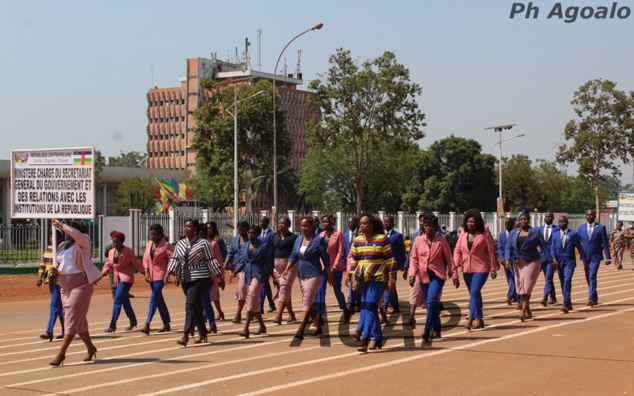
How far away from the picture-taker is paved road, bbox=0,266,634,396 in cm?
902

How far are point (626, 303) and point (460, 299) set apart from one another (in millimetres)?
3486

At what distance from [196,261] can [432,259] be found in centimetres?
319

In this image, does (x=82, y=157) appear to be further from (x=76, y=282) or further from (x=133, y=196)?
(x=133, y=196)

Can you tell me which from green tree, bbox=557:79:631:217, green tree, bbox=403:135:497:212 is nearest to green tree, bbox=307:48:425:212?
green tree, bbox=557:79:631:217

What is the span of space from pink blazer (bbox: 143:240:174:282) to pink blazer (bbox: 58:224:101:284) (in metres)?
3.20

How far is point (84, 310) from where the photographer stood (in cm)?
1119

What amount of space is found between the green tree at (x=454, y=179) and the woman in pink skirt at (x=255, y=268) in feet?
239

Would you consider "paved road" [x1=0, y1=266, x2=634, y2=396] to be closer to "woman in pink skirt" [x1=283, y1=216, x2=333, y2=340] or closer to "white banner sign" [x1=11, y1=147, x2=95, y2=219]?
"woman in pink skirt" [x1=283, y1=216, x2=333, y2=340]

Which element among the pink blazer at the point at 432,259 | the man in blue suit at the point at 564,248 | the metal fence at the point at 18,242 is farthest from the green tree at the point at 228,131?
the pink blazer at the point at 432,259

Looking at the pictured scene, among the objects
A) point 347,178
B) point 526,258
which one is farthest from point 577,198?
point 526,258

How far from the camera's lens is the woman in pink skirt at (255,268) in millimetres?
13703

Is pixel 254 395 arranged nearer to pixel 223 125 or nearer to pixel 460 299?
pixel 460 299

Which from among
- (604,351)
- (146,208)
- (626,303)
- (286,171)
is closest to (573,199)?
(286,171)

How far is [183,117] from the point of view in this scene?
150 m
